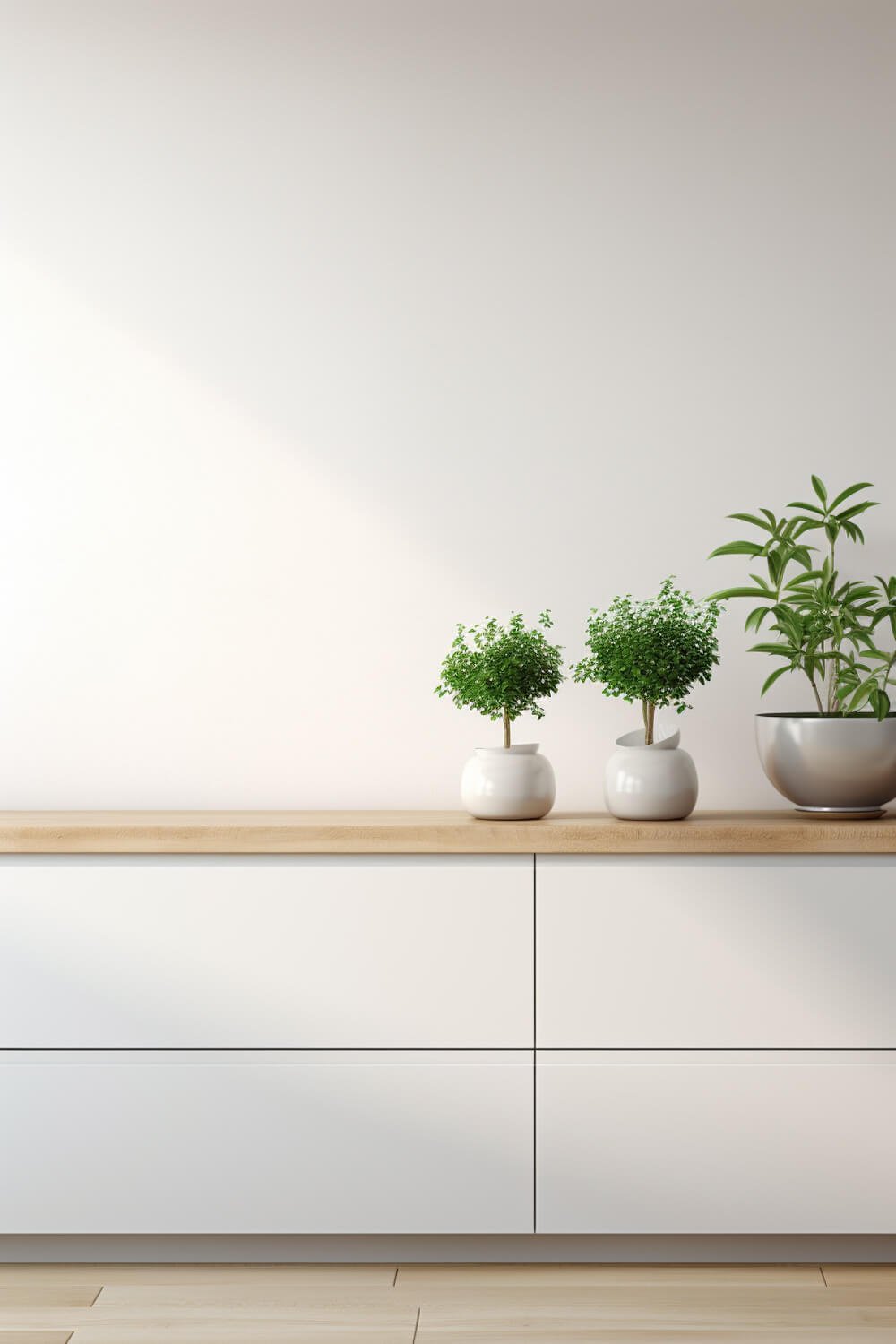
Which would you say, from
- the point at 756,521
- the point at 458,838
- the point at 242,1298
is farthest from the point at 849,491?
the point at 242,1298

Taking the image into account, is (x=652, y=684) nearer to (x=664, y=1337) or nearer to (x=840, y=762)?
(x=840, y=762)

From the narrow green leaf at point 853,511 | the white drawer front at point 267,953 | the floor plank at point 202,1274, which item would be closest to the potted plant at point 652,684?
the white drawer front at point 267,953

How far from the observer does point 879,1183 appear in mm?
1914

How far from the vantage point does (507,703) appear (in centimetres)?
208

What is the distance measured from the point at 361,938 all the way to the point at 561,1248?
2.13ft

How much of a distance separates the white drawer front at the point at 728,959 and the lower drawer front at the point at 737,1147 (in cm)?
5

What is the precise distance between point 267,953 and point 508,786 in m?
0.51

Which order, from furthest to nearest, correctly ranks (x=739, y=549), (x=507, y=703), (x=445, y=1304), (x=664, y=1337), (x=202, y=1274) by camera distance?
(x=739, y=549) → (x=507, y=703) → (x=202, y=1274) → (x=445, y=1304) → (x=664, y=1337)

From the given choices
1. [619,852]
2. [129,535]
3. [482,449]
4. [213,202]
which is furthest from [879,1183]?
[213,202]

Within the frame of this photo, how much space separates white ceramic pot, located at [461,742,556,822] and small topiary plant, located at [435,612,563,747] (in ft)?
0.20

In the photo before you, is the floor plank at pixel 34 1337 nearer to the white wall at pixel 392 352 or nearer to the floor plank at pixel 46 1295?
the floor plank at pixel 46 1295

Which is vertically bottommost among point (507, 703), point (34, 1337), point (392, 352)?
point (34, 1337)

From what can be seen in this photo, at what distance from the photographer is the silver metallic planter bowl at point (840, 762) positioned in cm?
203

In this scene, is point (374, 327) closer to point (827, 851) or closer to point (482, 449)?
point (482, 449)
